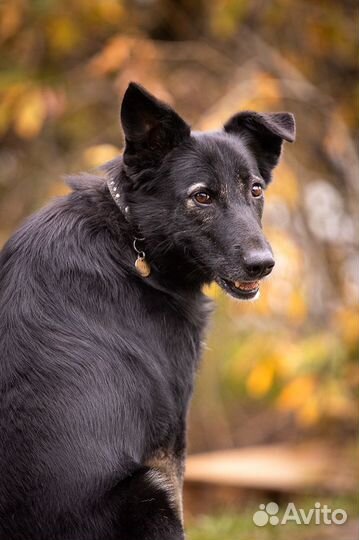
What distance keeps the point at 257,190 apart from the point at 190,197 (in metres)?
0.39

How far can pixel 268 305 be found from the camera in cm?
686

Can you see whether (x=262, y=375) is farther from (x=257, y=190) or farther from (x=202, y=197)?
(x=202, y=197)

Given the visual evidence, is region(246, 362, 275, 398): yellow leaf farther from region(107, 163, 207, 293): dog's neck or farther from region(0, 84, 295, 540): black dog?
region(107, 163, 207, 293): dog's neck

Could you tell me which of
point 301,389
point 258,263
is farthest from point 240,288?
point 301,389

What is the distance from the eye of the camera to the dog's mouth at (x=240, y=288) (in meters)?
3.92

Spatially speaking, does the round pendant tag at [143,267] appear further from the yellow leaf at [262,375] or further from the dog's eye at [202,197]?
the yellow leaf at [262,375]

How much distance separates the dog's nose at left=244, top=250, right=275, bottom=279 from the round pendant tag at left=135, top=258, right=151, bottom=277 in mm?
458

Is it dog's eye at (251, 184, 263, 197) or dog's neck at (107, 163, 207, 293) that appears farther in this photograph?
dog's eye at (251, 184, 263, 197)

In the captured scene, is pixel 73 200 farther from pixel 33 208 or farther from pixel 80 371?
pixel 33 208

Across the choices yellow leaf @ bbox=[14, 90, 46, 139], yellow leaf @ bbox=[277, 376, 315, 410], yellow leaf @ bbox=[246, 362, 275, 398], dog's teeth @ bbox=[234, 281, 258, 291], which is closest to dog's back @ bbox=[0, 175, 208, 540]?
dog's teeth @ bbox=[234, 281, 258, 291]

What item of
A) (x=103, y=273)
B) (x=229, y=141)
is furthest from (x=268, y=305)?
(x=103, y=273)

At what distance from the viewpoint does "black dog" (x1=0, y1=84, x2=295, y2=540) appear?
3.22 meters

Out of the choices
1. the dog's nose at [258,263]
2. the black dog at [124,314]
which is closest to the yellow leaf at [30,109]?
the black dog at [124,314]

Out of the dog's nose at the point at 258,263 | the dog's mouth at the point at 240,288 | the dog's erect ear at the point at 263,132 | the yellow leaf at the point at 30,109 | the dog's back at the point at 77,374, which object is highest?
the yellow leaf at the point at 30,109
